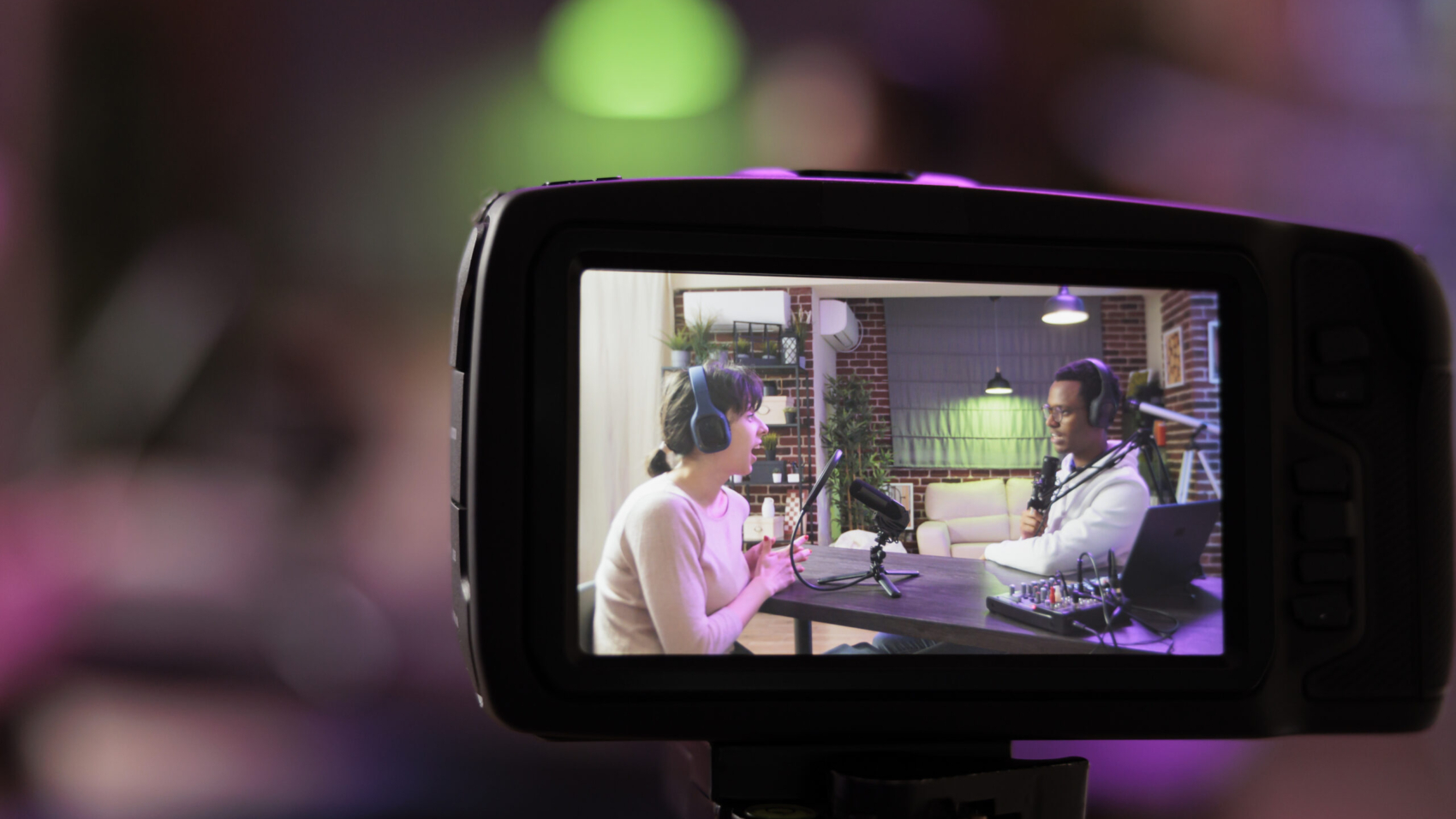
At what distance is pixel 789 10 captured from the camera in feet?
3.07

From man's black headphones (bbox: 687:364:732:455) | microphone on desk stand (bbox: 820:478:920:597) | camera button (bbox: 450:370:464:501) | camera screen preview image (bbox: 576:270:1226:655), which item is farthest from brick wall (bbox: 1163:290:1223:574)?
camera button (bbox: 450:370:464:501)

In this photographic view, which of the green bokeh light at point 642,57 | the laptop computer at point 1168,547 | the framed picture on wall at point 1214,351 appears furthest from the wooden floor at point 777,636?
the green bokeh light at point 642,57

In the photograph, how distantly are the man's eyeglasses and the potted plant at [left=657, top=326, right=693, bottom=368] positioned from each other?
0.82 ft

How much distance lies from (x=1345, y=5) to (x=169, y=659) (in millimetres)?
1440

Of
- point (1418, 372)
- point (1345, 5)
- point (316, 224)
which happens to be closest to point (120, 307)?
point (316, 224)

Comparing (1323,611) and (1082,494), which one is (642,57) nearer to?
(1082,494)

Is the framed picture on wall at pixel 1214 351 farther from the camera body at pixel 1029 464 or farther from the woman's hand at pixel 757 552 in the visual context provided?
the woman's hand at pixel 757 552

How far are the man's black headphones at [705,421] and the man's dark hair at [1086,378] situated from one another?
23 cm

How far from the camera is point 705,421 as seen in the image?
585mm

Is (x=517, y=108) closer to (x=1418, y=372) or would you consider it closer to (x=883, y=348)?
(x=883, y=348)

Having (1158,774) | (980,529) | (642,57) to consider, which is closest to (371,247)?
Answer: (642,57)

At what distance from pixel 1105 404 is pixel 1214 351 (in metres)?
0.09

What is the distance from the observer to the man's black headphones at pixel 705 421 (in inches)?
23.0

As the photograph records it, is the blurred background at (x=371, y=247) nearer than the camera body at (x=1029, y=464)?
No
